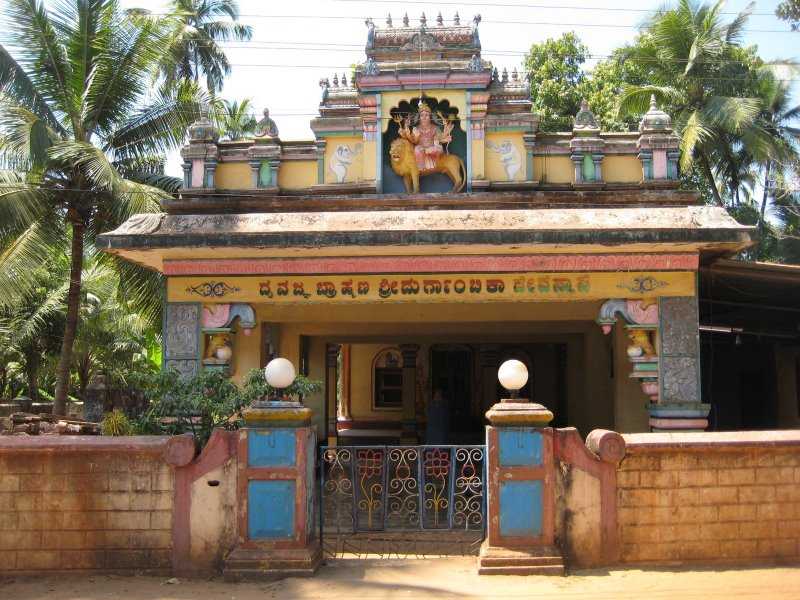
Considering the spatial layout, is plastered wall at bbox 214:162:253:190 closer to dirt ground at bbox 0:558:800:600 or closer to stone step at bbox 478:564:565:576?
dirt ground at bbox 0:558:800:600

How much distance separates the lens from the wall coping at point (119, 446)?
22.9 ft

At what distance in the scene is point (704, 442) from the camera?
23.4 ft

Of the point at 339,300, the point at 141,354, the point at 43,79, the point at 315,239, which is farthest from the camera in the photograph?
the point at 141,354

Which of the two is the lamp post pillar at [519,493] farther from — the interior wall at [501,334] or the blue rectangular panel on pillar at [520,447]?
the interior wall at [501,334]

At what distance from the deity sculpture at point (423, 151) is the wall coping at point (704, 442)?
5.02 m

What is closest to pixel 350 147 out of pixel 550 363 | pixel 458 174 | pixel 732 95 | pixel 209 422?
pixel 458 174

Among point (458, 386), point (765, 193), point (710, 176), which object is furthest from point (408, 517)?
point (765, 193)

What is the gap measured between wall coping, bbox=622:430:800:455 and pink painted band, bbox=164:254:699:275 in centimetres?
331

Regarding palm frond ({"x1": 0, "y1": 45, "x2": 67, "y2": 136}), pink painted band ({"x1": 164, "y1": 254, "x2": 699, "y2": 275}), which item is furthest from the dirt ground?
palm frond ({"x1": 0, "y1": 45, "x2": 67, "y2": 136})

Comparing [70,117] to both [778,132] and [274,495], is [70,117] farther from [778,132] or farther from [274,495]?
[778,132]

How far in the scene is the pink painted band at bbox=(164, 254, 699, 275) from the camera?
10211 mm

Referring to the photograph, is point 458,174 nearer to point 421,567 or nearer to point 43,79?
point 421,567

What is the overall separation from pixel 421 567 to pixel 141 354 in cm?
2069

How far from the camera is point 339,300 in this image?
1051cm
